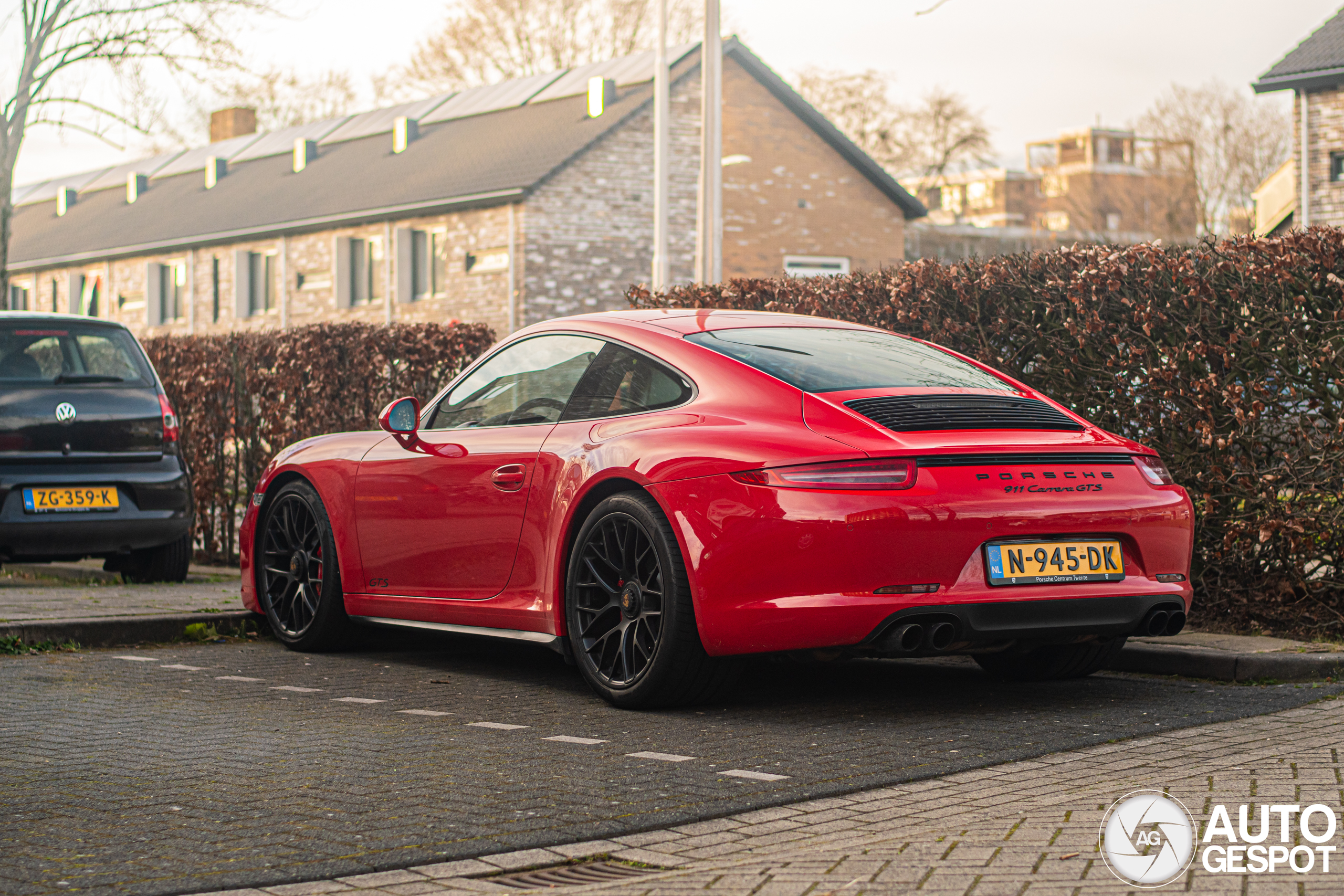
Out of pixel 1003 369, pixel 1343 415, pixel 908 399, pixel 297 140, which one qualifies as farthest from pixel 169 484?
pixel 297 140

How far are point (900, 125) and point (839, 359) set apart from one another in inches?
2167

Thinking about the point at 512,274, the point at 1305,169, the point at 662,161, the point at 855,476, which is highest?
the point at 1305,169

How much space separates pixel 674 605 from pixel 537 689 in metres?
1.19

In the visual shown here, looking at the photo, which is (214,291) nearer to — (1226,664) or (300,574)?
(300,574)

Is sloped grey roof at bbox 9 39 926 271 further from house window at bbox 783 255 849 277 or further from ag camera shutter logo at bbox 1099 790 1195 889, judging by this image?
ag camera shutter logo at bbox 1099 790 1195 889

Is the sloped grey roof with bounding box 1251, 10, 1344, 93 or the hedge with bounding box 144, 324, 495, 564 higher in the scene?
the sloped grey roof with bounding box 1251, 10, 1344, 93

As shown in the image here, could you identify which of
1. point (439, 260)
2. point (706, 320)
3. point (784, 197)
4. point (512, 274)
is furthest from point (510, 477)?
point (784, 197)

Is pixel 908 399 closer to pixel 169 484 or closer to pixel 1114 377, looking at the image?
pixel 1114 377

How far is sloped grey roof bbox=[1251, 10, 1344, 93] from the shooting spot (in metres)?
34.1

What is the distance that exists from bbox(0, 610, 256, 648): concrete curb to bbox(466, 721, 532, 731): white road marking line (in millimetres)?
2859

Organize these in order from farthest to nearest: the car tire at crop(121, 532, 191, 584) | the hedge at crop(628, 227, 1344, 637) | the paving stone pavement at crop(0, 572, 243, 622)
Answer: the car tire at crop(121, 532, 191, 584)
the paving stone pavement at crop(0, 572, 243, 622)
the hedge at crop(628, 227, 1344, 637)

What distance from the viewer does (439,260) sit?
38219mm

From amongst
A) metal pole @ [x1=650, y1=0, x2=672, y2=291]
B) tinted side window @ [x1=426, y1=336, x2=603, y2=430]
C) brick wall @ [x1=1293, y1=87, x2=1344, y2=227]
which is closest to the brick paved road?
tinted side window @ [x1=426, y1=336, x2=603, y2=430]

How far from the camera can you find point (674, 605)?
543 cm
